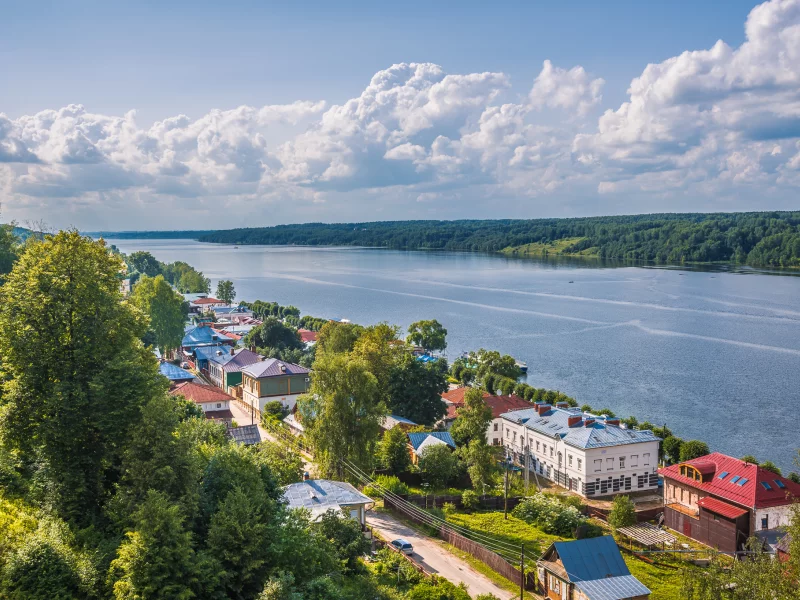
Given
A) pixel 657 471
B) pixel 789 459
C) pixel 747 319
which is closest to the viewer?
pixel 657 471

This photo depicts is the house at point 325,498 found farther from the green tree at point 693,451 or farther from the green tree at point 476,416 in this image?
the green tree at point 693,451

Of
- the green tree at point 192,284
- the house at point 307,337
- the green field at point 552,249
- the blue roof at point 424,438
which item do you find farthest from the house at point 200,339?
the green field at point 552,249

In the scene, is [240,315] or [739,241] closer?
[240,315]

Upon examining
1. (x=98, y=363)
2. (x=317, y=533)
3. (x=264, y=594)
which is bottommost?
(x=317, y=533)

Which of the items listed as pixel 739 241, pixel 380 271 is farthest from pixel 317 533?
pixel 739 241

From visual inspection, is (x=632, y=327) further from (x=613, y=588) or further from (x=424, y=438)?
(x=613, y=588)

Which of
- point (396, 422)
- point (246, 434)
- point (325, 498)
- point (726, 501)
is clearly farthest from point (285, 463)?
point (726, 501)

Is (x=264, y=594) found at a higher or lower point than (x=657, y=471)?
higher

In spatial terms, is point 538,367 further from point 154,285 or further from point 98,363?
point 98,363
